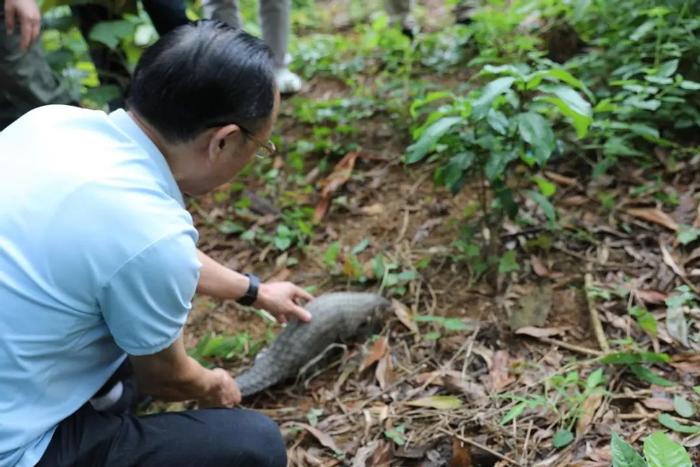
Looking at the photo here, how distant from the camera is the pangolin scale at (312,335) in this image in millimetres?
2609

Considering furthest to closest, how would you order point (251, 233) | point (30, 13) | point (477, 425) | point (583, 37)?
point (583, 37) → point (251, 233) → point (30, 13) → point (477, 425)

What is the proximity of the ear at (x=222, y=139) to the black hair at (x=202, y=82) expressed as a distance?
18mm

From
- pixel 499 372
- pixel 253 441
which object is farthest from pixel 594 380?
pixel 253 441

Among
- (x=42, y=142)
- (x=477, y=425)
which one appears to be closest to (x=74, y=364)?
(x=42, y=142)

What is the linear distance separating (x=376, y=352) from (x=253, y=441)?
0.95 metres

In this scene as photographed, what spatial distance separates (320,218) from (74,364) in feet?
6.91

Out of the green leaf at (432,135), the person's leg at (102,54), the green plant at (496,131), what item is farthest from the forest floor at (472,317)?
the person's leg at (102,54)

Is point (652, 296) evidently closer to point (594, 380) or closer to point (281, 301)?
point (594, 380)

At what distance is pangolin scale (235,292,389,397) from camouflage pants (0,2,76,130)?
5.44 feet

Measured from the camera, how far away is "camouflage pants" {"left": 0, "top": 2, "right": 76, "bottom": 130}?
283cm

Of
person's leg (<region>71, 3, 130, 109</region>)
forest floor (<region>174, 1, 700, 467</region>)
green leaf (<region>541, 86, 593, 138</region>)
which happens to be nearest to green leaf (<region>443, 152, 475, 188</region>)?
green leaf (<region>541, 86, 593, 138</region>)

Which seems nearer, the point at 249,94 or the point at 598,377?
the point at 249,94

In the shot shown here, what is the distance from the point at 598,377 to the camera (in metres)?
2.26

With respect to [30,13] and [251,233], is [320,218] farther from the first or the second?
[30,13]
